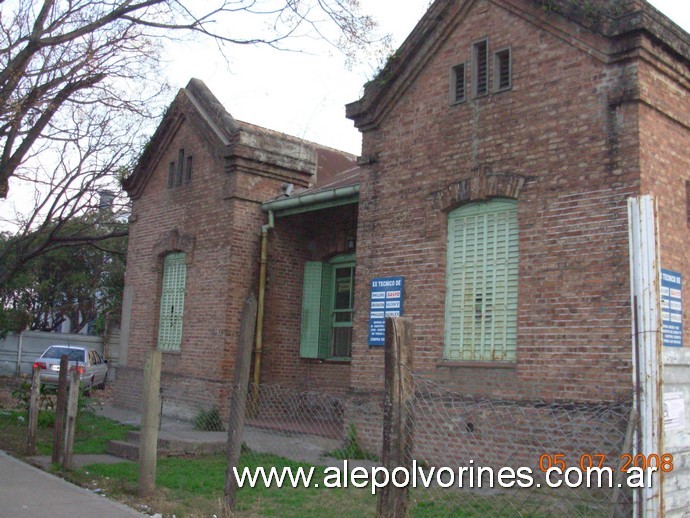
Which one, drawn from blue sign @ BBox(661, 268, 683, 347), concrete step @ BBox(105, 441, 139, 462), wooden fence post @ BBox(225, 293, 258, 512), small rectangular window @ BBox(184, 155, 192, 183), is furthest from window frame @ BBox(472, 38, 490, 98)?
small rectangular window @ BBox(184, 155, 192, 183)

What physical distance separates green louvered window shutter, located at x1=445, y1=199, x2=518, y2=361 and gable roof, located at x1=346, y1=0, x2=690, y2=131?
7.74ft

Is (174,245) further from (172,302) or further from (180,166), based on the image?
(180,166)

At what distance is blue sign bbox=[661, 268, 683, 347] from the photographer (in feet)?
27.0

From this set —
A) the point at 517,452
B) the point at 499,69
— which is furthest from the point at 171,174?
the point at 517,452

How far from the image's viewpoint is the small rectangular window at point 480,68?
34.0ft

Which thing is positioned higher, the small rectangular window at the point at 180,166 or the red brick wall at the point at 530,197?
the small rectangular window at the point at 180,166

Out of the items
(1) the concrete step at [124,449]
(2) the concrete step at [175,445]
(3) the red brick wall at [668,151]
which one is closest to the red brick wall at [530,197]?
(3) the red brick wall at [668,151]

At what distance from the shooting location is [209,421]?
1391 cm

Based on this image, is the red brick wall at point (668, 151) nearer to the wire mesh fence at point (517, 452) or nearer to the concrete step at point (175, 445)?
the wire mesh fence at point (517, 452)

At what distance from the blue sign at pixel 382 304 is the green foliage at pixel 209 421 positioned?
4259 millimetres

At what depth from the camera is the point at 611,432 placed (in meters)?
8.21

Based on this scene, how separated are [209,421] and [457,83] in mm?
7672

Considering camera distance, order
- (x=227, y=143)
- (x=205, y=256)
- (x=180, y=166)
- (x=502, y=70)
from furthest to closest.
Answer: (x=180, y=166), (x=205, y=256), (x=227, y=143), (x=502, y=70)

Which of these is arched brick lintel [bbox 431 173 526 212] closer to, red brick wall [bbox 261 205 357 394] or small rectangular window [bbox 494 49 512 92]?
small rectangular window [bbox 494 49 512 92]
